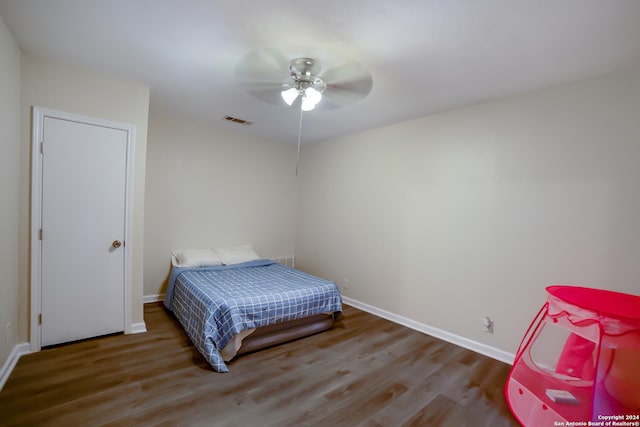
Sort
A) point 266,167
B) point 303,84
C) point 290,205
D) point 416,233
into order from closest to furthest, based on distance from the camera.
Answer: point 303,84, point 416,233, point 266,167, point 290,205

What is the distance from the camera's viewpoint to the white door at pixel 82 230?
2393 millimetres

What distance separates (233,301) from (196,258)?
61.1 inches

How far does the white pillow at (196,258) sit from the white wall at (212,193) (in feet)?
0.50

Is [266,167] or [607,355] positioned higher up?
[266,167]

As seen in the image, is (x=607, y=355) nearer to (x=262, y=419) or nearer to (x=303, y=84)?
(x=262, y=419)

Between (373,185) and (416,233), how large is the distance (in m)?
0.90

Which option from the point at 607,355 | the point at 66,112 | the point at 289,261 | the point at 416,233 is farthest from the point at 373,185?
the point at 66,112

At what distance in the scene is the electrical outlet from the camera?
2684 millimetres

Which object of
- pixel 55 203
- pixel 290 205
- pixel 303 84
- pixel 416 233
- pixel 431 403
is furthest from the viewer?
pixel 290 205

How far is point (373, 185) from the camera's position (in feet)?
12.5

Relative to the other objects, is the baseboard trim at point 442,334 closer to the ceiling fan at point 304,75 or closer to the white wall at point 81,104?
the ceiling fan at point 304,75

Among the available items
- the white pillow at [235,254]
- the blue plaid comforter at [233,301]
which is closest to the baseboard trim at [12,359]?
the blue plaid comforter at [233,301]

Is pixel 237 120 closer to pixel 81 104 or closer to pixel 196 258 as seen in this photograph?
pixel 81 104

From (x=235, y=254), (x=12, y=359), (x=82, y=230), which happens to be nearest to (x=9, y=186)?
(x=82, y=230)
